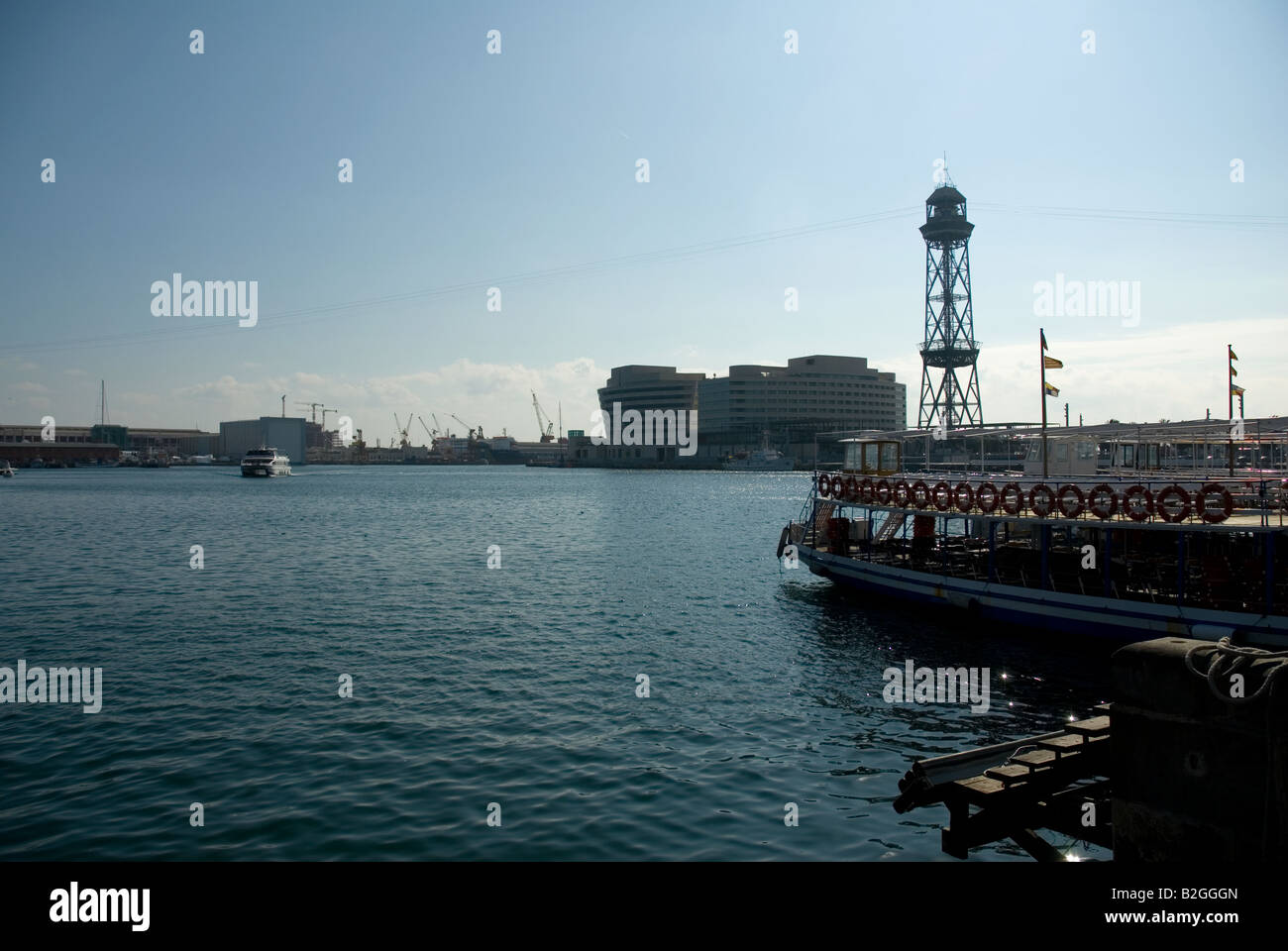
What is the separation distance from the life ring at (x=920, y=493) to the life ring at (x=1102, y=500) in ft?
25.6

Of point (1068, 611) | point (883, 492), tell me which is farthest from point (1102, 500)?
point (883, 492)

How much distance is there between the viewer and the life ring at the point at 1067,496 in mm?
29953

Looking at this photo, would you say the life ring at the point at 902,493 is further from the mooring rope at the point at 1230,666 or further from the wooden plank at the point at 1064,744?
the mooring rope at the point at 1230,666

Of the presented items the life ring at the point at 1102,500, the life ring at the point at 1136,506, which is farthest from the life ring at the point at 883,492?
the life ring at the point at 1136,506

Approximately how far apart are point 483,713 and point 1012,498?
2201 cm

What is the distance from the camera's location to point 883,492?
40.1 meters

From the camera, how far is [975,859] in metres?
14.4

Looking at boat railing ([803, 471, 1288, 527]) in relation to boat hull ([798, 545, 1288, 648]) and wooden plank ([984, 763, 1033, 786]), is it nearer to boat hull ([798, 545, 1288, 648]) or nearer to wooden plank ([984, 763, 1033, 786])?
boat hull ([798, 545, 1288, 648])

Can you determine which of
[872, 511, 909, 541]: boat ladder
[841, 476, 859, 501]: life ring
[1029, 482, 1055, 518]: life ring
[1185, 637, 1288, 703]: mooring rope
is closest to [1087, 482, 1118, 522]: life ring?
[1029, 482, 1055, 518]: life ring

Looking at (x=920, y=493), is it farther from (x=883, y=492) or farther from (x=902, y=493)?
(x=883, y=492)

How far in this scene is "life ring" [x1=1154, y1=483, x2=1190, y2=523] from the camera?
2697 cm
